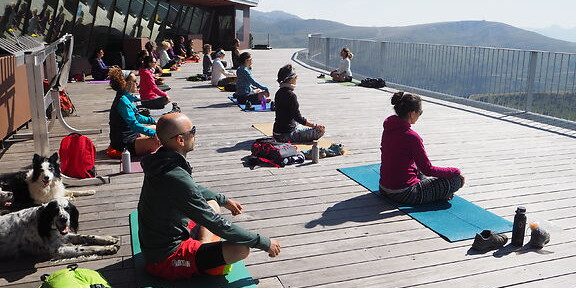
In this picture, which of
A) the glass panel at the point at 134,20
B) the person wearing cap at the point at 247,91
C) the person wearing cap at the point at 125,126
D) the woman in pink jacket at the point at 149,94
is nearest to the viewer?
the person wearing cap at the point at 125,126

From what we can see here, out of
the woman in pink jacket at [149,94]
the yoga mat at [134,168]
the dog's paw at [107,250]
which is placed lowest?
the dog's paw at [107,250]

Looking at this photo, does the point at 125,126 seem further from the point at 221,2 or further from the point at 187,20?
the point at 221,2

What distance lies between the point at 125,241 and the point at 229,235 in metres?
1.57

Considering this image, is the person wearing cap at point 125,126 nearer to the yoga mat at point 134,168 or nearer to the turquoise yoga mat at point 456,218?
the yoga mat at point 134,168

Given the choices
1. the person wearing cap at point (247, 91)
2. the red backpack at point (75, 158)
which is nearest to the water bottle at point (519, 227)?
the red backpack at point (75, 158)

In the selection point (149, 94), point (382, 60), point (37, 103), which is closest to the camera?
point (37, 103)

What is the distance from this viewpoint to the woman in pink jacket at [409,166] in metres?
5.18

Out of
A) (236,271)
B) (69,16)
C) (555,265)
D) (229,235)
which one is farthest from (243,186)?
(69,16)

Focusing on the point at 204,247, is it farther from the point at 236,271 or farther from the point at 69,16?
the point at 69,16

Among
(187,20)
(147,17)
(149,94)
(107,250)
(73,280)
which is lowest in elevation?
(107,250)

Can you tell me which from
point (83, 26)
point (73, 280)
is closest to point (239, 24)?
point (83, 26)

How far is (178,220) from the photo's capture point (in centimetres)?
343

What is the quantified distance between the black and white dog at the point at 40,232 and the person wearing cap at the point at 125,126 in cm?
309

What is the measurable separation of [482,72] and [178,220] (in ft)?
37.9
